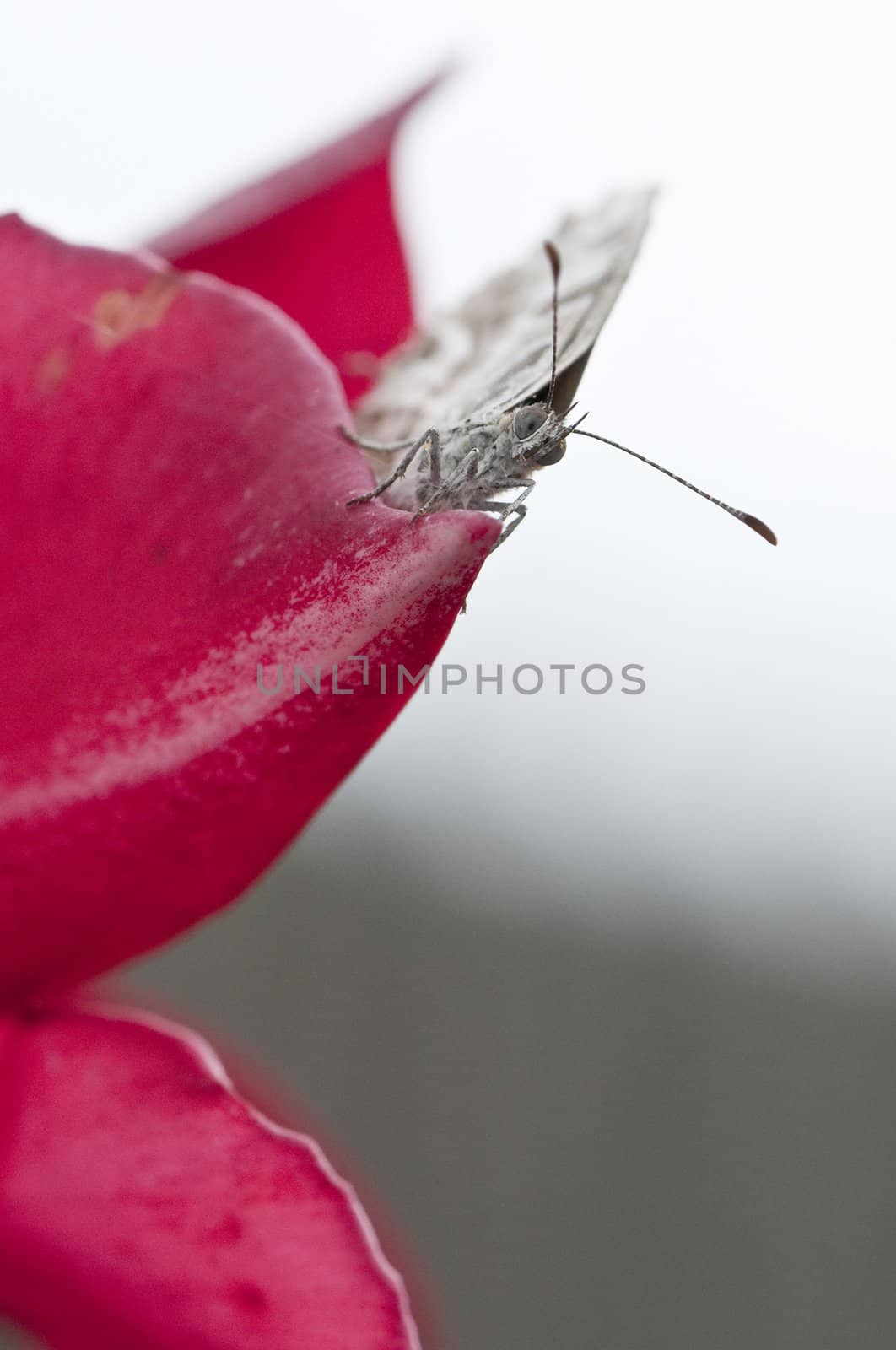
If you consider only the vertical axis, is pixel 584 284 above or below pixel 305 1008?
above

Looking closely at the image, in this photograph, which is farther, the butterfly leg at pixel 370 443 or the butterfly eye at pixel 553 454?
the butterfly eye at pixel 553 454

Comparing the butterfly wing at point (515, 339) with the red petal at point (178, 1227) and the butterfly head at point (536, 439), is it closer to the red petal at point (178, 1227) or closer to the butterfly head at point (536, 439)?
the butterfly head at point (536, 439)

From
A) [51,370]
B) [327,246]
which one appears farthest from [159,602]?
[327,246]

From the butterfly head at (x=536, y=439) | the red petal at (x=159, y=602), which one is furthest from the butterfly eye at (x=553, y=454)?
the red petal at (x=159, y=602)

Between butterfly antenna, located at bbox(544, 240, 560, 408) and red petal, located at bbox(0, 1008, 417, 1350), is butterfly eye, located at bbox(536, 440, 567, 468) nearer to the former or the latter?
butterfly antenna, located at bbox(544, 240, 560, 408)

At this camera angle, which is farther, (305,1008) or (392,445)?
(305,1008)

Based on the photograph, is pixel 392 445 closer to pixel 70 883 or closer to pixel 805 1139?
pixel 70 883

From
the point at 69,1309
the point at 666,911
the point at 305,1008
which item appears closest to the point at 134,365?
the point at 69,1309

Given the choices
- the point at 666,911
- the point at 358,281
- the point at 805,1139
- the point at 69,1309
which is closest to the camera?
the point at 69,1309
